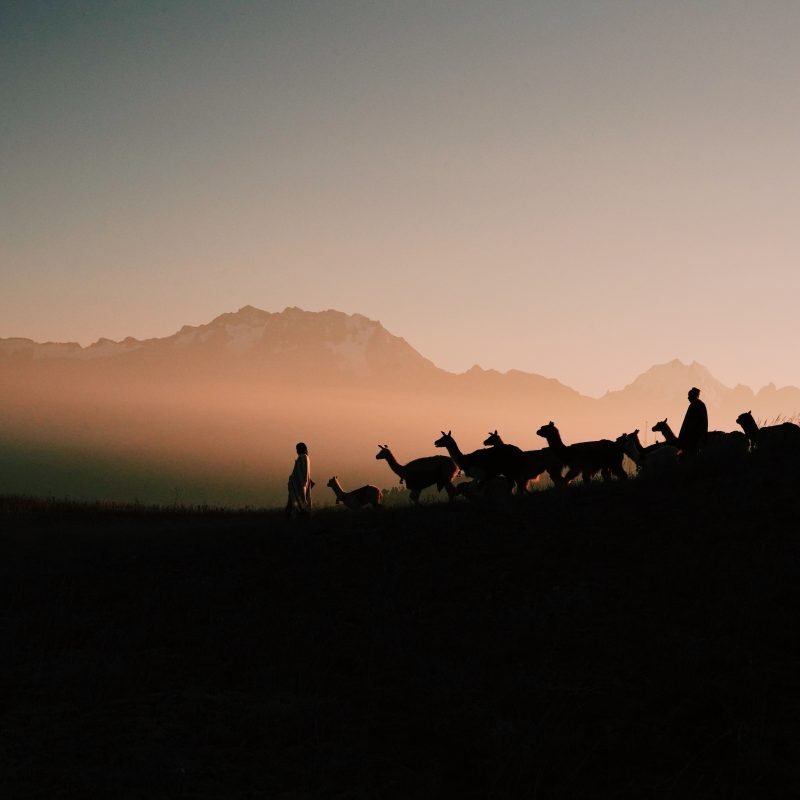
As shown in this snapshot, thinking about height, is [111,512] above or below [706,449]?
below

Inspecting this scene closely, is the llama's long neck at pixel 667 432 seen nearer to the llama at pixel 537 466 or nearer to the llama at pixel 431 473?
the llama at pixel 537 466

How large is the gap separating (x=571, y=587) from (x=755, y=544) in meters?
3.37

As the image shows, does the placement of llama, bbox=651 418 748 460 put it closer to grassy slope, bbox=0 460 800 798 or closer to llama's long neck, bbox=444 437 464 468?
grassy slope, bbox=0 460 800 798

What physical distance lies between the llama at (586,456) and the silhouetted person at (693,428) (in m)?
2.72

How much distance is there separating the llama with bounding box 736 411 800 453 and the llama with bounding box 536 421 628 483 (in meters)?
3.43

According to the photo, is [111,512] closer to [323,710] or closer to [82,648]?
[82,648]

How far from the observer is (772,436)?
2103cm

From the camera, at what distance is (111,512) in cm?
3000

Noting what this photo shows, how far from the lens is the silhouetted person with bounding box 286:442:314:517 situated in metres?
22.9

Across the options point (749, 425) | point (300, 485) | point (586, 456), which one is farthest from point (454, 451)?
point (749, 425)

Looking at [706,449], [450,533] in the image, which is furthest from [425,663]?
[706,449]

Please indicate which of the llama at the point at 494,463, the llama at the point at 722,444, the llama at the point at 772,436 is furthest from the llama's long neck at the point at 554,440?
the llama at the point at 772,436

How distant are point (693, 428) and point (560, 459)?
3.96m

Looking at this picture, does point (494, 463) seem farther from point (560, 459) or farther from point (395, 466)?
point (395, 466)
